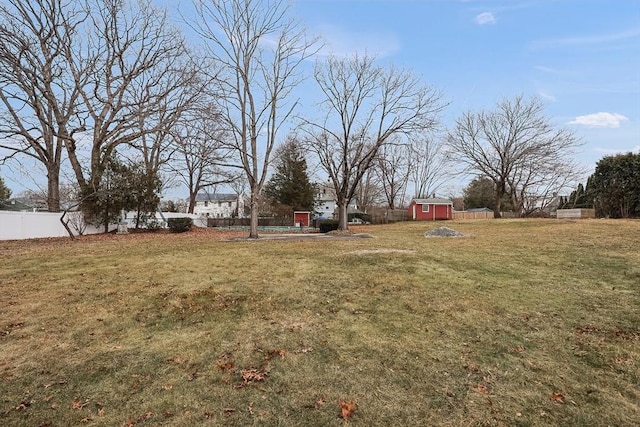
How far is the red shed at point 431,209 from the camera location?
37781 mm

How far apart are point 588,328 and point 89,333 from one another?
6.05 m

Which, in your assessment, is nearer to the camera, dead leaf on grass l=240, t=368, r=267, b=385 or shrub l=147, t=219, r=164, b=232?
dead leaf on grass l=240, t=368, r=267, b=385

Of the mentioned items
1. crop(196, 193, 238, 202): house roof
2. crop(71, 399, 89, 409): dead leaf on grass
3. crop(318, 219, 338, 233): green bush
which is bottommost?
crop(71, 399, 89, 409): dead leaf on grass

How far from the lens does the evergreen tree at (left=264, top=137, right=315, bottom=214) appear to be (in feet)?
124

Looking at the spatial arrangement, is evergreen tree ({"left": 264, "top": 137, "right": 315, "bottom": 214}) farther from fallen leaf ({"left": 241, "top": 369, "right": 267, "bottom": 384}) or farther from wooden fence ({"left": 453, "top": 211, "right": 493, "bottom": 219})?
fallen leaf ({"left": 241, "top": 369, "right": 267, "bottom": 384})

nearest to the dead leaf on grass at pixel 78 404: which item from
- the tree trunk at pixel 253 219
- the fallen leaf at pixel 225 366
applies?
the fallen leaf at pixel 225 366

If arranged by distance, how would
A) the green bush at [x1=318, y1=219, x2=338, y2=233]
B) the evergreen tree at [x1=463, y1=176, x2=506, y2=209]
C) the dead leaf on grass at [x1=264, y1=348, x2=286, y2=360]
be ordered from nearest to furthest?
the dead leaf on grass at [x1=264, y1=348, x2=286, y2=360], the green bush at [x1=318, y1=219, x2=338, y2=233], the evergreen tree at [x1=463, y1=176, x2=506, y2=209]

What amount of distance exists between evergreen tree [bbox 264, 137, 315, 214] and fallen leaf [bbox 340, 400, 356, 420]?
3401 centimetres

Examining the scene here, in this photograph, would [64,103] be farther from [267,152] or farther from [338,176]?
[338,176]

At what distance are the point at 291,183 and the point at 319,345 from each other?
3435 centimetres

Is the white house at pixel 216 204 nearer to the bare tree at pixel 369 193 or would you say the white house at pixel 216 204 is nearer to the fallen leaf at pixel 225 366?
the bare tree at pixel 369 193

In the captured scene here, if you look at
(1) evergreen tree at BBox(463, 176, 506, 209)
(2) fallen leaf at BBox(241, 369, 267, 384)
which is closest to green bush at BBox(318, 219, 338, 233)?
(2) fallen leaf at BBox(241, 369, 267, 384)

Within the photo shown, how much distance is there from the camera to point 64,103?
18266 millimetres

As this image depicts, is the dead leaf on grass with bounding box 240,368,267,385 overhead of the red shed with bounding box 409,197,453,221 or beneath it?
beneath
